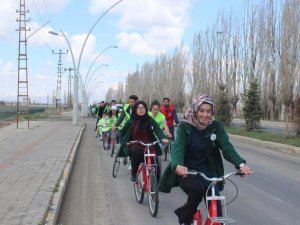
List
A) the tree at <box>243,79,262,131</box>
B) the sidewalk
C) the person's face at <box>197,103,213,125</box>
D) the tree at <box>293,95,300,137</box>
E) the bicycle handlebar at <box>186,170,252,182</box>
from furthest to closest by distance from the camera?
the tree at <box>243,79,262,131</box>
the tree at <box>293,95,300,137</box>
the sidewalk
the person's face at <box>197,103,213,125</box>
the bicycle handlebar at <box>186,170,252,182</box>

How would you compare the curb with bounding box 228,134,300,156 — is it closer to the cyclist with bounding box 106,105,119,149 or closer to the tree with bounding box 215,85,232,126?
the cyclist with bounding box 106,105,119,149

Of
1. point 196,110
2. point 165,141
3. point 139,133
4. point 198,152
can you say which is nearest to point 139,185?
point 165,141

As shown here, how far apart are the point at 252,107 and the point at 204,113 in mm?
21881

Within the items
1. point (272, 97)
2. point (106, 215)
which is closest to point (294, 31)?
point (272, 97)

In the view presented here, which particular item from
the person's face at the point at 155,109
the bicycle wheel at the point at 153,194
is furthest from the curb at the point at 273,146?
the bicycle wheel at the point at 153,194

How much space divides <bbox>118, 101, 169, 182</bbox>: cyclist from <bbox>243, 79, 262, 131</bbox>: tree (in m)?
18.2

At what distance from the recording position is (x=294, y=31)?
3694cm

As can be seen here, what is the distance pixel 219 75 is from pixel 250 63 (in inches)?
298

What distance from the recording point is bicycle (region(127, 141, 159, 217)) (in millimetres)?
6871

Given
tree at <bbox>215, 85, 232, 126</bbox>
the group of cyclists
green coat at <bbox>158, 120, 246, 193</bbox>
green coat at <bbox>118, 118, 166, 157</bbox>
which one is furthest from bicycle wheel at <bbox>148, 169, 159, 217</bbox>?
tree at <bbox>215, 85, 232, 126</bbox>

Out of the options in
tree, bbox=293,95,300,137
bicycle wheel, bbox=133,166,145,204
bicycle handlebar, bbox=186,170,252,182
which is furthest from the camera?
tree, bbox=293,95,300,137

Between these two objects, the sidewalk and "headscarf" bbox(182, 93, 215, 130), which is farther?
the sidewalk

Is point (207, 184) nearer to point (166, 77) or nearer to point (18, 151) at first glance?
point (18, 151)

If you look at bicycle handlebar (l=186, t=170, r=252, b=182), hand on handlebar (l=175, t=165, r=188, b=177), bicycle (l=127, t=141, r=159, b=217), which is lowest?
bicycle (l=127, t=141, r=159, b=217)
